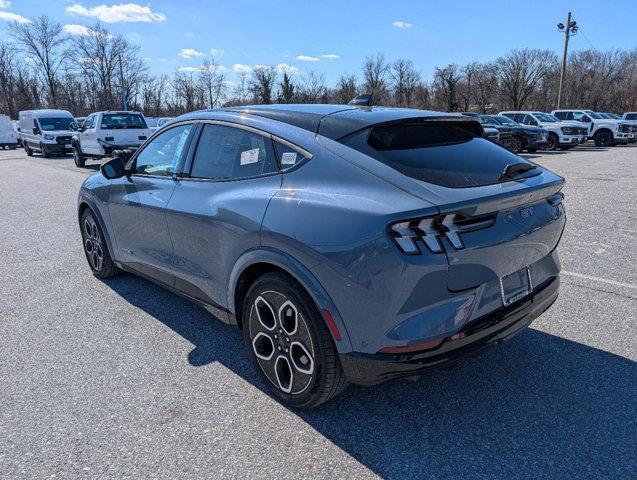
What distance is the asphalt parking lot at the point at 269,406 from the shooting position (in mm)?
2320

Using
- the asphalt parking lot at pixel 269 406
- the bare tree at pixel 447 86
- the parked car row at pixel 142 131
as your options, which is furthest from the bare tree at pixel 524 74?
the asphalt parking lot at pixel 269 406

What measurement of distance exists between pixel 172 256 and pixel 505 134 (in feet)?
65.6

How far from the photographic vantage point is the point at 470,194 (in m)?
2.32

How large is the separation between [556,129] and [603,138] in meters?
5.03

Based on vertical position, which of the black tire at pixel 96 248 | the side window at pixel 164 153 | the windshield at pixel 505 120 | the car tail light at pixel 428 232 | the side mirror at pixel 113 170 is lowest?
the black tire at pixel 96 248

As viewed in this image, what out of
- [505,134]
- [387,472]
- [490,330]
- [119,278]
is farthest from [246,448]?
[505,134]

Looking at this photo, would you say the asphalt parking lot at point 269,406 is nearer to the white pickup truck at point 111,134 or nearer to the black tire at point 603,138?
the white pickup truck at point 111,134

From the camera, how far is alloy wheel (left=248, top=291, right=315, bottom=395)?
2.56 m

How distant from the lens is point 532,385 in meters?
2.92

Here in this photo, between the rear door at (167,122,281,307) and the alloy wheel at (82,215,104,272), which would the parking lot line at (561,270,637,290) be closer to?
the rear door at (167,122,281,307)

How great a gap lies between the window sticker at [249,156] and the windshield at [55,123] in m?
25.3

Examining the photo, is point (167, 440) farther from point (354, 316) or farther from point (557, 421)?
point (557, 421)

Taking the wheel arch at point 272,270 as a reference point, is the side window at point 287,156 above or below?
above

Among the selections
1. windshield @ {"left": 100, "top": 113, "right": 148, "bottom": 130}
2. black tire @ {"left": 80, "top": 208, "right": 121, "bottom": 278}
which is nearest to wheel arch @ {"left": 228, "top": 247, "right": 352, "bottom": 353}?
black tire @ {"left": 80, "top": 208, "right": 121, "bottom": 278}
